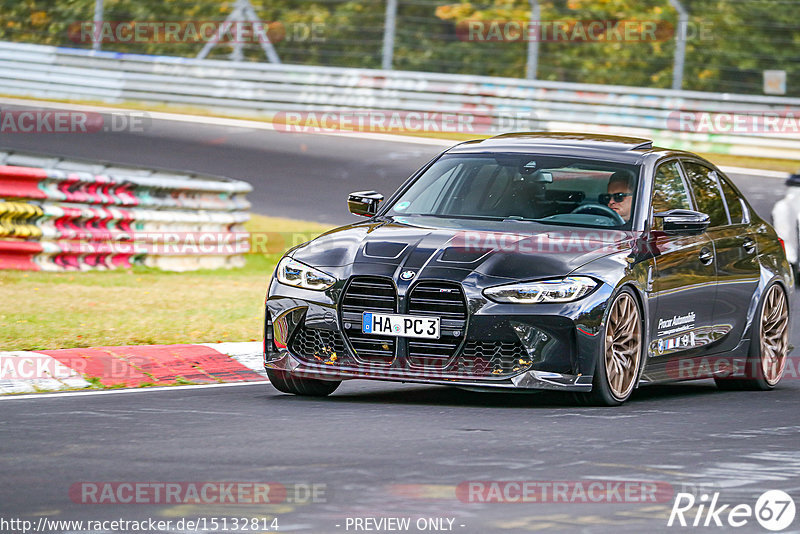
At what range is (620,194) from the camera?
9523mm

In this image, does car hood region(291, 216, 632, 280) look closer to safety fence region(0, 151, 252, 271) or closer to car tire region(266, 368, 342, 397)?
car tire region(266, 368, 342, 397)

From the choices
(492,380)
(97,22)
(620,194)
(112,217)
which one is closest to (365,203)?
(620,194)

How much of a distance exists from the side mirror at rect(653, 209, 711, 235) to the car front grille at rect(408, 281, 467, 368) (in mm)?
1666

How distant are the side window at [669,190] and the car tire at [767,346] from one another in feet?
3.43

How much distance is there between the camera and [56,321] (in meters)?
11.7

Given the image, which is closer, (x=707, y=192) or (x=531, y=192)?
(x=531, y=192)

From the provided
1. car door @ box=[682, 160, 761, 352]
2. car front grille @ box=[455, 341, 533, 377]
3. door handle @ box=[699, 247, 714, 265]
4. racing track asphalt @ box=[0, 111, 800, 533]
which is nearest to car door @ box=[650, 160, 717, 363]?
door handle @ box=[699, 247, 714, 265]

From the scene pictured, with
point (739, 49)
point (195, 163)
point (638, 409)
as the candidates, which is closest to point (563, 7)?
point (739, 49)

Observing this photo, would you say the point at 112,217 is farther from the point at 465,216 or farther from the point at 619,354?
the point at 619,354

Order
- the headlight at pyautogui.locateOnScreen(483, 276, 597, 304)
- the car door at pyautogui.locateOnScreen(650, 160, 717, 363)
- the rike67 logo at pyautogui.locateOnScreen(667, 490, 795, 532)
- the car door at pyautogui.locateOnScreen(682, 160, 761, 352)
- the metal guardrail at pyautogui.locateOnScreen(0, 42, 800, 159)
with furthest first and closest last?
the metal guardrail at pyautogui.locateOnScreen(0, 42, 800, 159) < the car door at pyautogui.locateOnScreen(682, 160, 761, 352) < the car door at pyautogui.locateOnScreen(650, 160, 717, 363) < the headlight at pyautogui.locateOnScreen(483, 276, 597, 304) < the rike67 logo at pyautogui.locateOnScreen(667, 490, 795, 532)

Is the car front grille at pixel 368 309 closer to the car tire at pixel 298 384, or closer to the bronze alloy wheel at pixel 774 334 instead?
the car tire at pixel 298 384

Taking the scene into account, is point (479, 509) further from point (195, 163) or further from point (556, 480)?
point (195, 163)

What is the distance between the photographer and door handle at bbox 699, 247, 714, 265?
387 inches

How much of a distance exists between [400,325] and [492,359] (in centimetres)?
53
